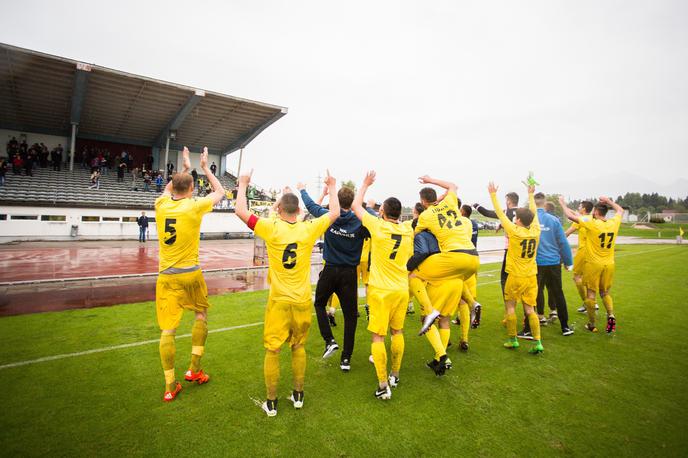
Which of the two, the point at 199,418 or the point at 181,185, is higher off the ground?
the point at 181,185

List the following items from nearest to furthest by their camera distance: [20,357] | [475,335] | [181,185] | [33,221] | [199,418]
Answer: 1. [199,418]
2. [181,185]
3. [20,357]
4. [475,335]
5. [33,221]

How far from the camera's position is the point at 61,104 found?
88.7 ft

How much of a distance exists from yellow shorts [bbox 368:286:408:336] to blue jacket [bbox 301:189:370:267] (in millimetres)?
812

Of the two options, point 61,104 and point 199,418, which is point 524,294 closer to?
point 199,418

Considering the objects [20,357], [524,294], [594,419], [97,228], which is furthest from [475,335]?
[97,228]

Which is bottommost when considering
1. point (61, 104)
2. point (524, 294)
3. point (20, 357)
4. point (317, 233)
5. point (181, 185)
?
point (20, 357)

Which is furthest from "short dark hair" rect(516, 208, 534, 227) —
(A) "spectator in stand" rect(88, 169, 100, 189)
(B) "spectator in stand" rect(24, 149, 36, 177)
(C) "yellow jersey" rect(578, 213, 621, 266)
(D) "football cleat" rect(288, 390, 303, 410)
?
(B) "spectator in stand" rect(24, 149, 36, 177)

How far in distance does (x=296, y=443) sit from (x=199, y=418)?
3.81 ft

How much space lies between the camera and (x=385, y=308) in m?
4.08

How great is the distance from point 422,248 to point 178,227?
3.31 meters

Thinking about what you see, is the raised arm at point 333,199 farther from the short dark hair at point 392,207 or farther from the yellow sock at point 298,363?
the yellow sock at point 298,363

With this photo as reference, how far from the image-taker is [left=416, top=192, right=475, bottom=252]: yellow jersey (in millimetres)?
4797

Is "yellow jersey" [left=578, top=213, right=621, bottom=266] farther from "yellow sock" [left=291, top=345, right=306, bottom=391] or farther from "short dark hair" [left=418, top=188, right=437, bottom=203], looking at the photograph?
"yellow sock" [left=291, top=345, right=306, bottom=391]

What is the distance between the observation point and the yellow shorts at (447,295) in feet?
15.7
